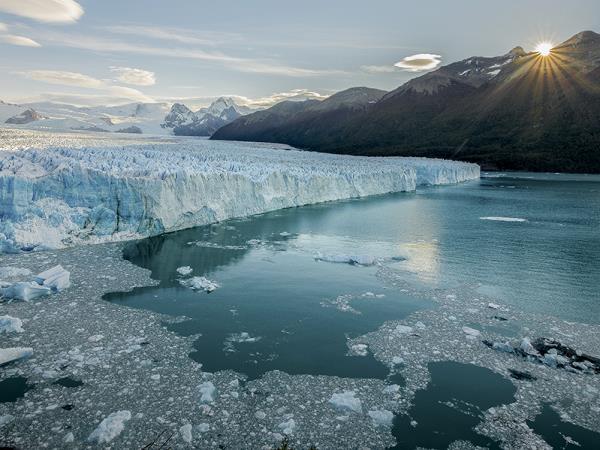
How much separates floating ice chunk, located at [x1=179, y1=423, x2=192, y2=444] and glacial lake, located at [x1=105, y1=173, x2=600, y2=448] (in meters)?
1.54

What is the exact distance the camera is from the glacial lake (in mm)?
7281

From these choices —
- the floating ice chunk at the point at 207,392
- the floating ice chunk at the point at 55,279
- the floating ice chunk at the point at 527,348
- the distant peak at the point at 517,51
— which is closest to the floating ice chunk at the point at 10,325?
the floating ice chunk at the point at 55,279

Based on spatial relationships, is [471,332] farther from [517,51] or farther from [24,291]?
[517,51]

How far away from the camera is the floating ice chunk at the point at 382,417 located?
236 inches

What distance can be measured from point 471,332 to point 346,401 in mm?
3762

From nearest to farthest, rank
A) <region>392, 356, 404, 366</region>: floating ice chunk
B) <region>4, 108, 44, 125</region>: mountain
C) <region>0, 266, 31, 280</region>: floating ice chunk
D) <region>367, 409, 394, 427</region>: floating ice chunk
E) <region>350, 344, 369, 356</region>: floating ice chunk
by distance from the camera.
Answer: <region>367, 409, 394, 427</region>: floating ice chunk → <region>392, 356, 404, 366</region>: floating ice chunk → <region>350, 344, 369, 356</region>: floating ice chunk → <region>0, 266, 31, 280</region>: floating ice chunk → <region>4, 108, 44, 125</region>: mountain

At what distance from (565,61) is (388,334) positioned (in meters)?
122

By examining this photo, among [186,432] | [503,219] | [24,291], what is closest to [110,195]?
[24,291]

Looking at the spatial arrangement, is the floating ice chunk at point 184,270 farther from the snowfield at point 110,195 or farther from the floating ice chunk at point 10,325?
the floating ice chunk at point 10,325

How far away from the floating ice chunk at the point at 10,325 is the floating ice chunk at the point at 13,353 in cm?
95

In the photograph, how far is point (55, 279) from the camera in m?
10.6

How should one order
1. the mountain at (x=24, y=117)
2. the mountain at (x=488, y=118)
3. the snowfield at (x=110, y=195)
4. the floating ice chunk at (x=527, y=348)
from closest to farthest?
the floating ice chunk at (x=527, y=348) → the snowfield at (x=110, y=195) → the mountain at (x=488, y=118) → the mountain at (x=24, y=117)

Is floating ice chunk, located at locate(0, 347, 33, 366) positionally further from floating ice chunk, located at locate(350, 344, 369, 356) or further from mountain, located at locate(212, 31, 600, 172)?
mountain, located at locate(212, 31, 600, 172)

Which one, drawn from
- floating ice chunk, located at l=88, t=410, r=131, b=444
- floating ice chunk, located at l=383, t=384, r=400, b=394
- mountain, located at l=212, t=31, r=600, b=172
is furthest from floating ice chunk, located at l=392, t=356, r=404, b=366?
mountain, located at l=212, t=31, r=600, b=172
